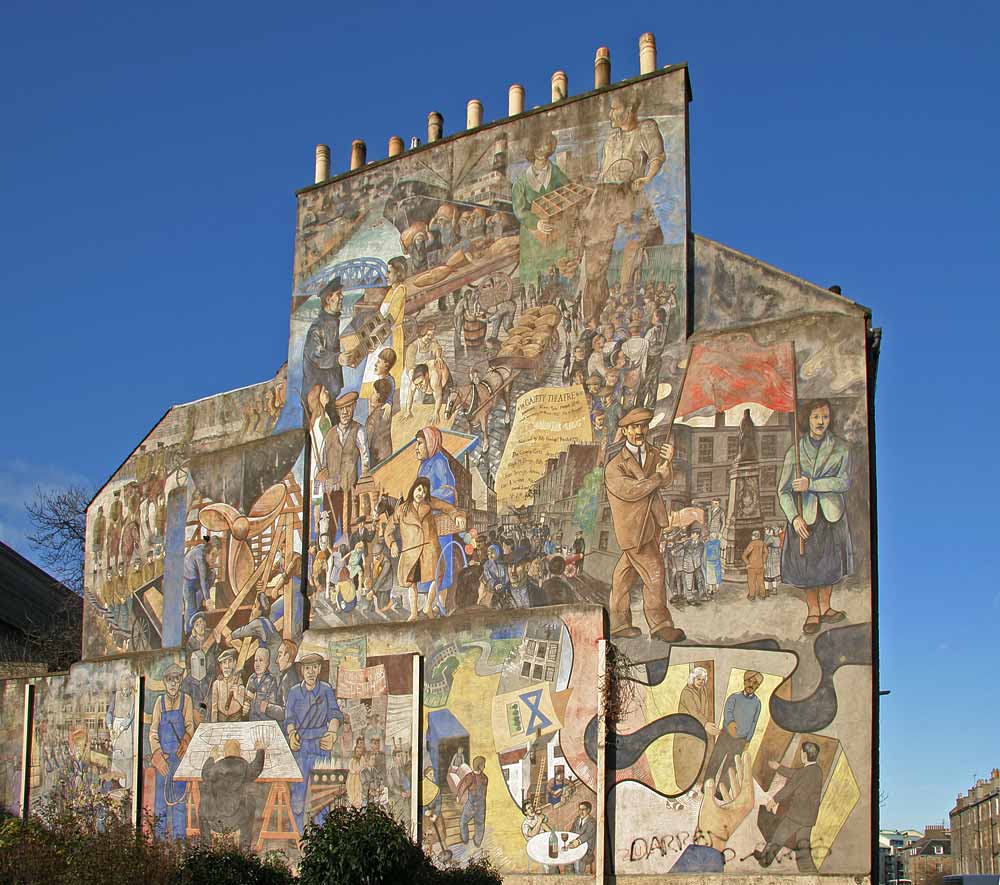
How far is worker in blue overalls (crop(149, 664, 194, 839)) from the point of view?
27594 millimetres

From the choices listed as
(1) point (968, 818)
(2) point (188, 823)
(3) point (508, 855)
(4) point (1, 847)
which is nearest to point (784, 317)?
(3) point (508, 855)

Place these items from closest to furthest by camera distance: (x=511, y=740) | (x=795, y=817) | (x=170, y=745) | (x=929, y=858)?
(x=795, y=817), (x=511, y=740), (x=170, y=745), (x=929, y=858)

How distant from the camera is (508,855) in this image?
22250mm

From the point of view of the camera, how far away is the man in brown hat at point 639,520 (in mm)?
21844

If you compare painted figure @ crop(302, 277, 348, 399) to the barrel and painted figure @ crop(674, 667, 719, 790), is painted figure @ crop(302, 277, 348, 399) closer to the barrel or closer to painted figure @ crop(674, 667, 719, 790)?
the barrel

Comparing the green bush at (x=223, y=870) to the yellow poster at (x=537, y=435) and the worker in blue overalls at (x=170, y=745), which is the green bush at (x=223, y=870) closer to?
the worker in blue overalls at (x=170, y=745)

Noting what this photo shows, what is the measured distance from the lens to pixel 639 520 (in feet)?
72.9

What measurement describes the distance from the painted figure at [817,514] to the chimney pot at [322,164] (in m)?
13.1

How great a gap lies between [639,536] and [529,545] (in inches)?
89.3

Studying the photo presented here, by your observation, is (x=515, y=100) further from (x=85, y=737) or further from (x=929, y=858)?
(x=929, y=858)

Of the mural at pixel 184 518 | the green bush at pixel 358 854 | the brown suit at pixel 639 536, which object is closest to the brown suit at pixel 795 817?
the brown suit at pixel 639 536

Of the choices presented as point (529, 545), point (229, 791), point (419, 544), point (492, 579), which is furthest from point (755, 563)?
point (229, 791)

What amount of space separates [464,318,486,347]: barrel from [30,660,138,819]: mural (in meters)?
11.5

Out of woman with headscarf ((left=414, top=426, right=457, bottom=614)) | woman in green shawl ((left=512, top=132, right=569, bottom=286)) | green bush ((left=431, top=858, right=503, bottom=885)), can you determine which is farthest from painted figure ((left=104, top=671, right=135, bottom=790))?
woman in green shawl ((left=512, top=132, right=569, bottom=286))
